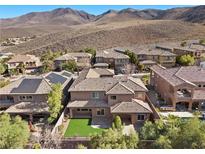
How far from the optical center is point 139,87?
24375mm

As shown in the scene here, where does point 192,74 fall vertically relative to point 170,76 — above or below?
above

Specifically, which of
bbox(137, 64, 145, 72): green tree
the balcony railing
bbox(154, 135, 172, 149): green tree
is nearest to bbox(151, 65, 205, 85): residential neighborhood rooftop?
bbox(154, 135, 172, 149): green tree

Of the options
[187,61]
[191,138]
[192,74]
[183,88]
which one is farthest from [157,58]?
[191,138]

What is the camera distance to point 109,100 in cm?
2338

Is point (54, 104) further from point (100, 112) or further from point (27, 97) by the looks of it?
point (100, 112)

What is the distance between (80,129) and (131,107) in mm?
5371

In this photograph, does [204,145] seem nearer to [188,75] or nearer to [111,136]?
[111,136]

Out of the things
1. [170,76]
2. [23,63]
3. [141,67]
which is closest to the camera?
[170,76]

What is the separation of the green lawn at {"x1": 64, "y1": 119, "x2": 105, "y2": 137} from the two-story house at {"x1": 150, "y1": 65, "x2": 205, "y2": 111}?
9.46m

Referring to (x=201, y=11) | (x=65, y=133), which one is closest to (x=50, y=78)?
(x=65, y=133)

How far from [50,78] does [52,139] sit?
45.1ft

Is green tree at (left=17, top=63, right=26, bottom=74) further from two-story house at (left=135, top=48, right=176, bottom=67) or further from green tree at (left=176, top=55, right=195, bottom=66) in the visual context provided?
green tree at (left=176, top=55, right=195, bottom=66)

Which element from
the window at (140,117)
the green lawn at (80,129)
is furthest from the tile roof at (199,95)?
the green lawn at (80,129)
